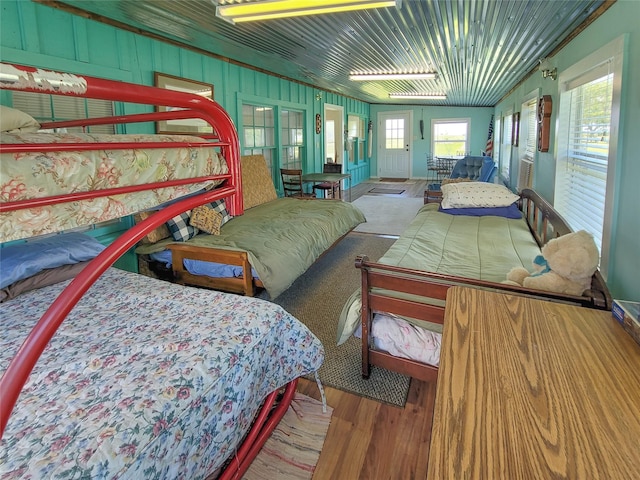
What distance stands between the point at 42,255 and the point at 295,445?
1.74 m

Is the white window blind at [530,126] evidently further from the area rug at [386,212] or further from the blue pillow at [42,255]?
the blue pillow at [42,255]

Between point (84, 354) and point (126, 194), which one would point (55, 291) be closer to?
point (84, 354)

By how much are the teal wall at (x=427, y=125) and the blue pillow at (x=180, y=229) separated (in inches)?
376

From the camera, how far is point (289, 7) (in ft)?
8.12

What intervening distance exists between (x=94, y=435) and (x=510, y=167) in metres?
7.30

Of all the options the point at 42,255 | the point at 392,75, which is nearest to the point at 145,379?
the point at 42,255

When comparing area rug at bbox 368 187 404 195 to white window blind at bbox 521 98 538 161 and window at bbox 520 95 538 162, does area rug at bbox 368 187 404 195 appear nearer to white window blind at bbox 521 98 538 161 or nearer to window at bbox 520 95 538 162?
window at bbox 520 95 538 162

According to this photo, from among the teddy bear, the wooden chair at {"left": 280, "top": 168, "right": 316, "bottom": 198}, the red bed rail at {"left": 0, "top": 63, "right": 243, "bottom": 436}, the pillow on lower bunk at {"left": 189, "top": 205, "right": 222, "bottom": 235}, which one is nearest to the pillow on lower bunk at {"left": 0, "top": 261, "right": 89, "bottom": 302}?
the pillow on lower bunk at {"left": 189, "top": 205, "right": 222, "bottom": 235}

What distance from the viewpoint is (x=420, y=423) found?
74.7 inches

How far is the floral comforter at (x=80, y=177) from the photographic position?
34.7 inches

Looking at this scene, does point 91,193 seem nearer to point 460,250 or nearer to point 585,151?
point 460,250

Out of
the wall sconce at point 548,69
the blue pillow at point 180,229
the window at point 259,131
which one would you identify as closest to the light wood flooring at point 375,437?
the blue pillow at point 180,229

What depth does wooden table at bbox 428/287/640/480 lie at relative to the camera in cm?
60

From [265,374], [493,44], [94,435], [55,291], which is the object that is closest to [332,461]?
[265,374]
